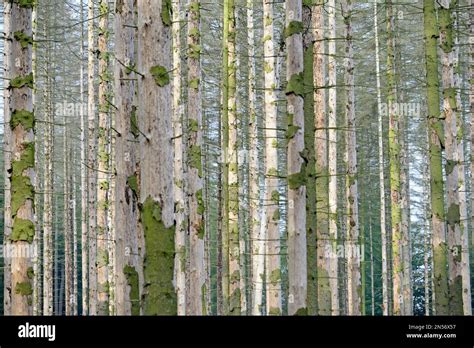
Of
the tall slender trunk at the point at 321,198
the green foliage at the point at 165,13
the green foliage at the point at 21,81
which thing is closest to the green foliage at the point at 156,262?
the green foliage at the point at 165,13

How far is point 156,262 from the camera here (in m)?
7.05

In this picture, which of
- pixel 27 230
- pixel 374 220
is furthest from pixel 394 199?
pixel 374 220

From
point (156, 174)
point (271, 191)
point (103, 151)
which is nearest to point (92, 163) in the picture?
point (103, 151)

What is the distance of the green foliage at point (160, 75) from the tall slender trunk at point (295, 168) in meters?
2.20

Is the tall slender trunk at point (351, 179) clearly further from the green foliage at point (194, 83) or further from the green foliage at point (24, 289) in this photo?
the green foliage at point (24, 289)

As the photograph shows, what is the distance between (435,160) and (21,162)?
6.74 metres

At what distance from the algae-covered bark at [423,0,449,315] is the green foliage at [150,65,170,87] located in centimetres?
568

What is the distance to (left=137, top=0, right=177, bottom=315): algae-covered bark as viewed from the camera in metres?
7.04

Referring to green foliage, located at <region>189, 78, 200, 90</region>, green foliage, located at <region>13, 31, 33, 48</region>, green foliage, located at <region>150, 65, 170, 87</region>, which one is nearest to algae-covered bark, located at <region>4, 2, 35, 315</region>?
green foliage, located at <region>13, 31, 33, 48</region>

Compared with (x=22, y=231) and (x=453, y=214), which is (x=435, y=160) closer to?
(x=453, y=214)

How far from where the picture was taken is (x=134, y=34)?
1140 centimetres

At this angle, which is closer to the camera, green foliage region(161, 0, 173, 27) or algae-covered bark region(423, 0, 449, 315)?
green foliage region(161, 0, 173, 27)

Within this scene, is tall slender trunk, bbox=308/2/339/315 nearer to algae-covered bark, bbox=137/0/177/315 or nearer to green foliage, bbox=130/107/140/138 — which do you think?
green foliage, bbox=130/107/140/138

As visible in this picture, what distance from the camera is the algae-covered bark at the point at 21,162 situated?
801cm
